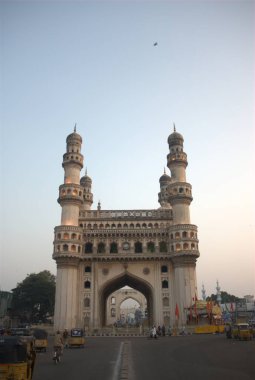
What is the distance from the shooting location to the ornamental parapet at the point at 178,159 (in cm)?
5669

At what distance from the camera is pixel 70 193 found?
5416 centimetres

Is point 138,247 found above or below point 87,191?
below

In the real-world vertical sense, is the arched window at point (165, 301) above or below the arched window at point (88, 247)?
below

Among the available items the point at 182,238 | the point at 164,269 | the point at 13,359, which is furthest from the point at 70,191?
the point at 13,359

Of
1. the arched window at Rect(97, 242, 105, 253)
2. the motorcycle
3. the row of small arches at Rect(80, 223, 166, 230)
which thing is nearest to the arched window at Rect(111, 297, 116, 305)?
the arched window at Rect(97, 242, 105, 253)

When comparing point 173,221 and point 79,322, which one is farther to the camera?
point 173,221

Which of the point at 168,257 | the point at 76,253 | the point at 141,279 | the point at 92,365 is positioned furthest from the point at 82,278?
the point at 92,365

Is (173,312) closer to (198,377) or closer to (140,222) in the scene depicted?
(140,222)

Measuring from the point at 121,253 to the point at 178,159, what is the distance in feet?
54.5

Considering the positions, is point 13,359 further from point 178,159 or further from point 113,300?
point 113,300

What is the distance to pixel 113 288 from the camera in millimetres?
58531

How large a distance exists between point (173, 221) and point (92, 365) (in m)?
38.6

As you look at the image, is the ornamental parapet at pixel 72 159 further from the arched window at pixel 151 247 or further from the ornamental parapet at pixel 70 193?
the arched window at pixel 151 247

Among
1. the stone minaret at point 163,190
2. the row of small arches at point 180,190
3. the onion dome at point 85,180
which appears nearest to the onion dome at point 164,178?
the stone minaret at point 163,190
